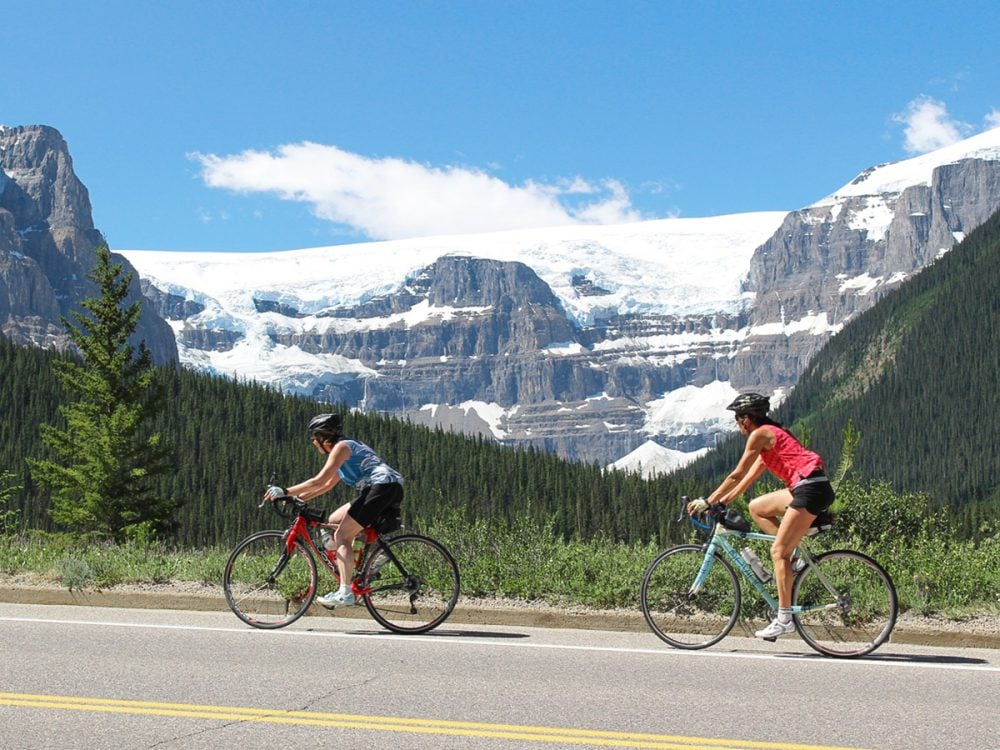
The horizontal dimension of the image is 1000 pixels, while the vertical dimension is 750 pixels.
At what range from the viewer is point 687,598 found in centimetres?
1148

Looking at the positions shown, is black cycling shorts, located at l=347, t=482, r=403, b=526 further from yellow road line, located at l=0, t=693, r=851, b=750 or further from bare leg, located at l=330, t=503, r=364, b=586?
yellow road line, located at l=0, t=693, r=851, b=750

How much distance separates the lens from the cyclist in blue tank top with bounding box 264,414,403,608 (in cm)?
1182

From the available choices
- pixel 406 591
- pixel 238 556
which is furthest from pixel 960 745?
pixel 238 556

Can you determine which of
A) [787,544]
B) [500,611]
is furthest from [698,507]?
[500,611]

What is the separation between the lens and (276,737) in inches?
302

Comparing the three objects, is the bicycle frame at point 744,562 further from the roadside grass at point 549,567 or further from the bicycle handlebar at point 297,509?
the bicycle handlebar at point 297,509

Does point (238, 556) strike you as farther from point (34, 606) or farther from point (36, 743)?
point (36, 743)

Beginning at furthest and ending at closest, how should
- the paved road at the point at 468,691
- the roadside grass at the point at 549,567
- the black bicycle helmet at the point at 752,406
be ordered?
the roadside grass at the point at 549,567, the black bicycle helmet at the point at 752,406, the paved road at the point at 468,691

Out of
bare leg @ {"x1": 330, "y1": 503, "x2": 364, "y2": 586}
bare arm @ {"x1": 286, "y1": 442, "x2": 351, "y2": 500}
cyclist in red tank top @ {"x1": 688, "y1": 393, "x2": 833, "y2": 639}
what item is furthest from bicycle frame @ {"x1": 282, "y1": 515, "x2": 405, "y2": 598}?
cyclist in red tank top @ {"x1": 688, "y1": 393, "x2": 833, "y2": 639}

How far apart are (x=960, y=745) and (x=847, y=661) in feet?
10.1

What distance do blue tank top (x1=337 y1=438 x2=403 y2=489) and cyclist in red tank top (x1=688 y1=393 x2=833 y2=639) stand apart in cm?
312

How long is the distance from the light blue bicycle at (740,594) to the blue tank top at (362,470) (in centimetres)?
282

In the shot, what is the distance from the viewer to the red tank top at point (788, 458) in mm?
10742

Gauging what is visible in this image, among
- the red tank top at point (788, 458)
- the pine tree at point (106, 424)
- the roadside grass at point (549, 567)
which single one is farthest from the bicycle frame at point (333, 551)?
the pine tree at point (106, 424)
